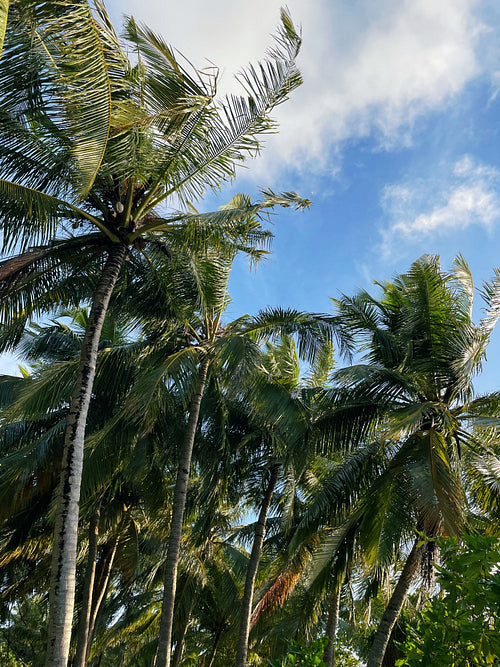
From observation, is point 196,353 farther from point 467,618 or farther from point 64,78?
point 467,618

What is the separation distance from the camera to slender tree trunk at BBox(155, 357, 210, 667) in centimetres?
1057

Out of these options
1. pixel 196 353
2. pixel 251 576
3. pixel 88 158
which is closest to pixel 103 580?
pixel 251 576

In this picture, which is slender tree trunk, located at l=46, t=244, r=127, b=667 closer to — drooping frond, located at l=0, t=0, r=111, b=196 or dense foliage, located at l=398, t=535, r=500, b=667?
drooping frond, located at l=0, t=0, r=111, b=196

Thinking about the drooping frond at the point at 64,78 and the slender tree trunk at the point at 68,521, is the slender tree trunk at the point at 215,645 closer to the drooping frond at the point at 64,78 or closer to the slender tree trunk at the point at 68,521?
the slender tree trunk at the point at 68,521

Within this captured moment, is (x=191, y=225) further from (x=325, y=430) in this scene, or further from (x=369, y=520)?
(x=369, y=520)

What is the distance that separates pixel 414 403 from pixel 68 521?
7.07 metres

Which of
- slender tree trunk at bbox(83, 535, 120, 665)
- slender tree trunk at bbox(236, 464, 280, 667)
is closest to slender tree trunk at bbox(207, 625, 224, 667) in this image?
slender tree trunk at bbox(83, 535, 120, 665)

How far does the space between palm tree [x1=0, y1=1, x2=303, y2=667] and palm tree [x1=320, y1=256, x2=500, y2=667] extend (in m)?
3.96

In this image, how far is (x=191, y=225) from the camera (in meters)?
9.13

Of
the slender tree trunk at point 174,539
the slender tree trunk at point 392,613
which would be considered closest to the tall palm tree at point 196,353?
the slender tree trunk at point 174,539

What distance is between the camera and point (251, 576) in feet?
46.6

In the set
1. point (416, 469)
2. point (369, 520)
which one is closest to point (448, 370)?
point (416, 469)

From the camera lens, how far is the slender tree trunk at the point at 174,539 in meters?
10.6

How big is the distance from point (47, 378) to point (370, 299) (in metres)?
6.84
